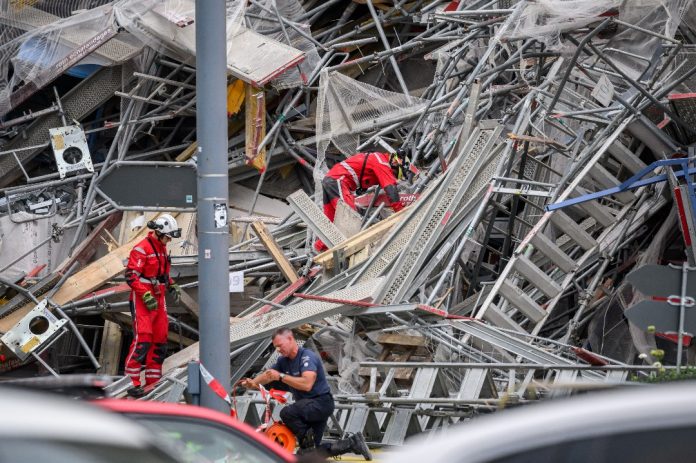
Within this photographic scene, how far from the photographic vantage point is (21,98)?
17.9m

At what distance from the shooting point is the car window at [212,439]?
5527 millimetres

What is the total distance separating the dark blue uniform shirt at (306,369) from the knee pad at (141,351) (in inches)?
142

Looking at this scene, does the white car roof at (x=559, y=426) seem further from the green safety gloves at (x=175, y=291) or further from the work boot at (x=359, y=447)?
the green safety gloves at (x=175, y=291)

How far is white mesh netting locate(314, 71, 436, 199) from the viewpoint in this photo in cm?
1717

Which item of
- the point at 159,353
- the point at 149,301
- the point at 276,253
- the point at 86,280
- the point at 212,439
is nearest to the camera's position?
the point at 212,439

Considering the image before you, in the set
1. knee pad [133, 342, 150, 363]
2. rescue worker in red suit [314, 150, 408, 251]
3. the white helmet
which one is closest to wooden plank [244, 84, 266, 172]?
rescue worker in red suit [314, 150, 408, 251]

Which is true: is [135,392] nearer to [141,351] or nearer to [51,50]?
[141,351]

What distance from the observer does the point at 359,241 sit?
43.7 ft

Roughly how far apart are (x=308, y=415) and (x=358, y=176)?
6.24 meters

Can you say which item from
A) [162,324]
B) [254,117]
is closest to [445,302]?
[162,324]

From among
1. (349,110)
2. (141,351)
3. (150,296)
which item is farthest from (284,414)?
(349,110)

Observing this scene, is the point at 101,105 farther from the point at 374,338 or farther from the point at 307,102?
the point at 374,338

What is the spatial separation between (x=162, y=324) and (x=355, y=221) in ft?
8.60

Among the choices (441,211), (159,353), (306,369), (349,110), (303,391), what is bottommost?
(159,353)
